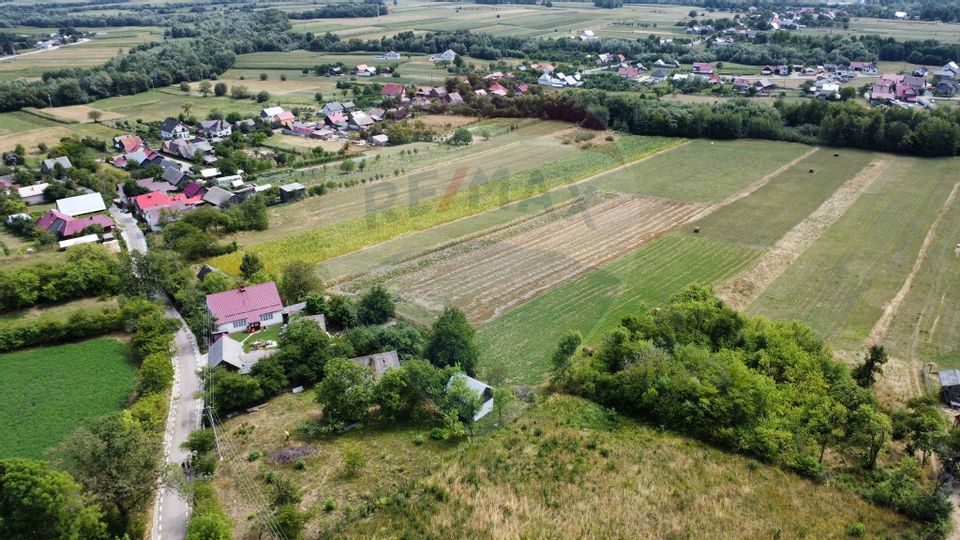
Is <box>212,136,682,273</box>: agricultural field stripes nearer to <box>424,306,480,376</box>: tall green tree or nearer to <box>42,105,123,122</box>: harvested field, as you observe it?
<box>424,306,480,376</box>: tall green tree

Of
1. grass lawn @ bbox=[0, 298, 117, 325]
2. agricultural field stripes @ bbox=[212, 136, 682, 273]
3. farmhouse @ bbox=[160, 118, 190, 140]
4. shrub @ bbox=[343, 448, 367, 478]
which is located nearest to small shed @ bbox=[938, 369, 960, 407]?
shrub @ bbox=[343, 448, 367, 478]

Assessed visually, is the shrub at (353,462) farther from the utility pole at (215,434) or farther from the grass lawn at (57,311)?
the grass lawn at (57,311)

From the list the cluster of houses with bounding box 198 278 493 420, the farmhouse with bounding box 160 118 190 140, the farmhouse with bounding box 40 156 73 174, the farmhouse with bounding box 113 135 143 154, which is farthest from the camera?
the farmhouse with bounding box 160 118 190 140

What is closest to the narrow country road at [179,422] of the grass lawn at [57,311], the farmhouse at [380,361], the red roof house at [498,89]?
the grass lawn at [57,311]

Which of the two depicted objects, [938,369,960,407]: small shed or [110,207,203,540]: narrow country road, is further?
[938,369,960,407]: small shed

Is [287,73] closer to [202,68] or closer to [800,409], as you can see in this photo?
[202,68]

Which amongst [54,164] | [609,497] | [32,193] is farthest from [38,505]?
[54,164]
